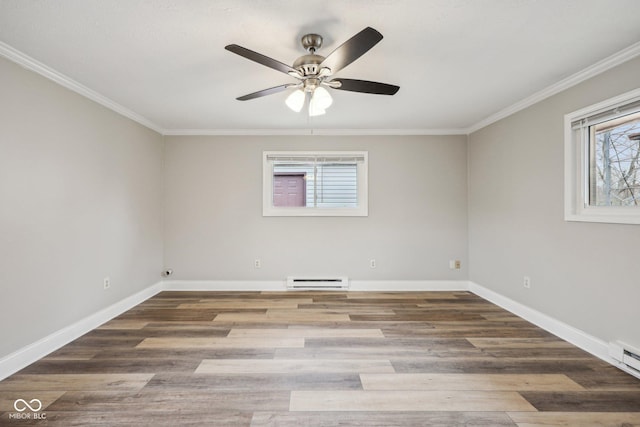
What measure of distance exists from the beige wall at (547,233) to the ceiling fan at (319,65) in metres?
1.81

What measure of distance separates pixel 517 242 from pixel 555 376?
153 centimetres

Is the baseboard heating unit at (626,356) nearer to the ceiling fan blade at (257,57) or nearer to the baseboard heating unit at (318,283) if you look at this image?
the baseboard heating unit at (318,283)

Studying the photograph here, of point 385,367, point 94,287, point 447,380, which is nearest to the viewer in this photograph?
point 447,380

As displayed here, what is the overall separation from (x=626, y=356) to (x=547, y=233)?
1.11 m

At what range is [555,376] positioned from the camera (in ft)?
6.63

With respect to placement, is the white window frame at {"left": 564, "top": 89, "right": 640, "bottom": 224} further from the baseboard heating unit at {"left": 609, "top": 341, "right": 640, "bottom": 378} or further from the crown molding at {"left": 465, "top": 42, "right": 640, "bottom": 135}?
the baseboard heating unit at {"left": 609, "top": 341, "right": 640, "bottom": 378}

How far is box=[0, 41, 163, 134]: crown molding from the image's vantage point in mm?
2029

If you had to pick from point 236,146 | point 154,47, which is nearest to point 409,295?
point 236,146

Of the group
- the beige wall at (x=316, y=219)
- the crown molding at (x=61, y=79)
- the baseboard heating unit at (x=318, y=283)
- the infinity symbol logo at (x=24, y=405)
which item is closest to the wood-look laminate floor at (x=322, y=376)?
the infinity symbol logo at (x=24, y=405)

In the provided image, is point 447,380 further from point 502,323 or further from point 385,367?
point 502,323

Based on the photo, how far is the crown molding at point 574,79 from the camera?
206 centimetres

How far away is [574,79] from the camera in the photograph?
2461mm

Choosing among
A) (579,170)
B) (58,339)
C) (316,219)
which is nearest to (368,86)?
(579,170)

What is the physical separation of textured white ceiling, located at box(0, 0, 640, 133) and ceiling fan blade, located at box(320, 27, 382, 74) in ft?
0.77
